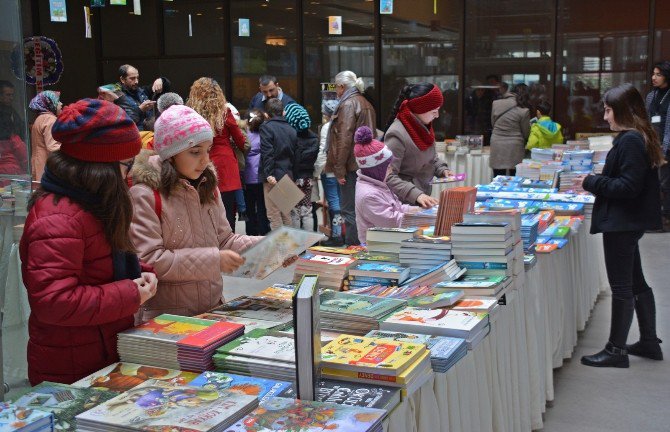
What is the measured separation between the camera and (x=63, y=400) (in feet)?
6.08

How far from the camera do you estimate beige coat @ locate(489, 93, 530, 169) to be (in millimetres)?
9523

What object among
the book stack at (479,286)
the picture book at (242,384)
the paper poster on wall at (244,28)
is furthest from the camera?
the paper poster on wall at (244,28)

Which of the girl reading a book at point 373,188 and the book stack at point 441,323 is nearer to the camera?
the book stack at point 441,323

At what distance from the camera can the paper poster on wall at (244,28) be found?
1258cm

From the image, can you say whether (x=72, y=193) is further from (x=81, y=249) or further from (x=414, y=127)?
(x=414, y=127)

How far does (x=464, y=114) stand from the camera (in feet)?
37.7

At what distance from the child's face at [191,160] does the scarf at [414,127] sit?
7.17 ft

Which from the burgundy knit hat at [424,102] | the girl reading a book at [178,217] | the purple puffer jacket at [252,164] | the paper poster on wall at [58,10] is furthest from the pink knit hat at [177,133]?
the paper poster on wall at [58,10]

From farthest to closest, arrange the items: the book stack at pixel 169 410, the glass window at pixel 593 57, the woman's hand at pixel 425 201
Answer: the glass window at pixel 593 57 < the woman's hand at pixel 425 201 < the book stack at pixel 169 410

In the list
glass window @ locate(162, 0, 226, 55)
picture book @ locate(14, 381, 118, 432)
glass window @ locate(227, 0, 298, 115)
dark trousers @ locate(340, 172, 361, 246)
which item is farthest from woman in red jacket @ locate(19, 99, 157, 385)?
glass window @ locate(162, 0, 226, 55)

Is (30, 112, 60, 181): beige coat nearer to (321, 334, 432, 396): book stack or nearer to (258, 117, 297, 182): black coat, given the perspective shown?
(258, 117, 297, 182): black coat

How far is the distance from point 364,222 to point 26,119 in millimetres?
1863

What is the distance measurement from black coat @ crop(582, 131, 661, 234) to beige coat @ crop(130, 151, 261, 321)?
221 centimetres

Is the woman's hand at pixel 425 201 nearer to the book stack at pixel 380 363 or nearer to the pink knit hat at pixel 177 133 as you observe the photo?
the pink knit hat at pixel 177 133
